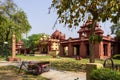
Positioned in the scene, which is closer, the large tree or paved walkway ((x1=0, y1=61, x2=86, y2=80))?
paved walkway ((x1=0, y1=61, x2=86, y2=80))

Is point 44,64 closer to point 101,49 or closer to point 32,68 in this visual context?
point 32,68

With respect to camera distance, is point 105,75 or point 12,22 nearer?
point 105,75

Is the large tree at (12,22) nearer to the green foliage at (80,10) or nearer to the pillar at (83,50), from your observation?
the pillar at (83,50)

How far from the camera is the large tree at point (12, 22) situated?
51.9 meters

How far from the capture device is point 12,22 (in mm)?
54094

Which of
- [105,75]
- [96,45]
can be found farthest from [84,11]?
[96,45]

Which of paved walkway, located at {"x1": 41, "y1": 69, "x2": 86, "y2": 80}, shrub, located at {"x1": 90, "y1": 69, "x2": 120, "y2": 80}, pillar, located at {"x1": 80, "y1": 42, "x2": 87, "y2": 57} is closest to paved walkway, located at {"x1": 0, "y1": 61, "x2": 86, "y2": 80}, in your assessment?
paved walkway, located at {"x1": 41, "y1": 69, "x2": 86, "y2": 80}

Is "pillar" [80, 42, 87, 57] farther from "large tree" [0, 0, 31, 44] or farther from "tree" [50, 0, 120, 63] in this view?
"tree" [50, 0, 120, 63]

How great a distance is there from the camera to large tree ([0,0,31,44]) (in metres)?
51.9

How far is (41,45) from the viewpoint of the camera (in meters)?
76.3

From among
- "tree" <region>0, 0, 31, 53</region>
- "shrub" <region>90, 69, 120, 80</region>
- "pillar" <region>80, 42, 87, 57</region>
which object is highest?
"tree" <region>0, 0, 31, 53</region>

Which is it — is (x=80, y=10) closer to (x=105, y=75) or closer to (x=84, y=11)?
(x=84, y=11)

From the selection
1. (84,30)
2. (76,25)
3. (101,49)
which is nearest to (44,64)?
(76,25)

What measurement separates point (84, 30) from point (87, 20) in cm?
3140
